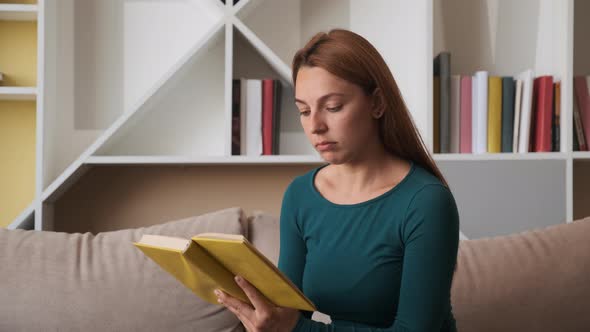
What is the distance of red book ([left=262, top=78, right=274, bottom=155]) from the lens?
1.80m

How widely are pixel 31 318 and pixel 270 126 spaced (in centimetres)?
82

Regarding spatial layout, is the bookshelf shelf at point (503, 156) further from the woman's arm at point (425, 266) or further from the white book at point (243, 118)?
the woman's arm at point (425, 266)

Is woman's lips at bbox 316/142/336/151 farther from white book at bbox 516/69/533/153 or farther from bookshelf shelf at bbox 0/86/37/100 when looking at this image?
bookshelf shelf at bbox 0/86/37/100

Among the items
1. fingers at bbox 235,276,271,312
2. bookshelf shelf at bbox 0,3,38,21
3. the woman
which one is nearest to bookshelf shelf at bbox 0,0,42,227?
bookshelf shelf at bbox 0,3,38,21

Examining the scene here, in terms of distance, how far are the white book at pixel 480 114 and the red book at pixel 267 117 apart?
59cm

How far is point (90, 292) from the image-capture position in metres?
1.38

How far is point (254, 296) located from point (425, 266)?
0.27m

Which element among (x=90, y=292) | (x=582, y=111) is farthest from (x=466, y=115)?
(x=90, y=292)

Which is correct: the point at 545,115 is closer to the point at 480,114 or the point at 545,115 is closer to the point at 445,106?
the point at 480,114

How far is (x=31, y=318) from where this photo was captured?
4.38 feet

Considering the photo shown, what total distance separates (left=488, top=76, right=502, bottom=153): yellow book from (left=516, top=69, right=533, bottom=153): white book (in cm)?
6

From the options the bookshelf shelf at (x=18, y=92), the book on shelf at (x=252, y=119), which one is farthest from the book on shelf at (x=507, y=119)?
the bookshelf shelf at (x=18, y=92)

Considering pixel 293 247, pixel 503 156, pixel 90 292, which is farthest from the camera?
pixel 503 156

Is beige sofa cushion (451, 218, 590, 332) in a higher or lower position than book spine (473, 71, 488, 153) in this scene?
lower
